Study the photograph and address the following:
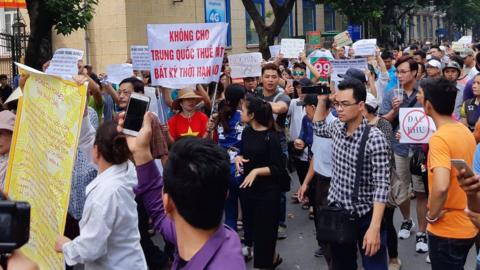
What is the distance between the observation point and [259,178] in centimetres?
598

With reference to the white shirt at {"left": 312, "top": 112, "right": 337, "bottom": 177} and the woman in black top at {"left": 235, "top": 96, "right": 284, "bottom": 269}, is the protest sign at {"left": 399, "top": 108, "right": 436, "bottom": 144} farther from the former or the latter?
the woman in black top at {"left": 235, "top": 96, "right": 284, "bottom": 269}

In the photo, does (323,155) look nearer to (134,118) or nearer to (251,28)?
(134,118)

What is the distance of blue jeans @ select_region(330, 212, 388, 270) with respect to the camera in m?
4.71

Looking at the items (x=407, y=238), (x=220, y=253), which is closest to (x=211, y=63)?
Answer: (x=407, y=238)

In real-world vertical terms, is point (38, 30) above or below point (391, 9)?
below

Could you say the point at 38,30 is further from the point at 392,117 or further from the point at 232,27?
the point at 232,27

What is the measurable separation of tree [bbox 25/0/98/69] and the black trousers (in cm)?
529

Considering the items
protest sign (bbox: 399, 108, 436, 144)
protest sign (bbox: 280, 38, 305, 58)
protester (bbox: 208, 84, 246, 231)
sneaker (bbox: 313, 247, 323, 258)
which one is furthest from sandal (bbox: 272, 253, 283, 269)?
protest sign (bbox: 280, 38, 305, 58)

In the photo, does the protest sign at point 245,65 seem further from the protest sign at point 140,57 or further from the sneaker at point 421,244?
the sneaker at point 421,244

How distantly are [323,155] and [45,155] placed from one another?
3.12 meters

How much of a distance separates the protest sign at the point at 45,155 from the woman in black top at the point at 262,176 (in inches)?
87.2

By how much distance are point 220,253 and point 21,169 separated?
2278 millimetres

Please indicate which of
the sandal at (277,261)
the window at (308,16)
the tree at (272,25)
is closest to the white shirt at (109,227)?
the sandal at (277,261)

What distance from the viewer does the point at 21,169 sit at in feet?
14.0
